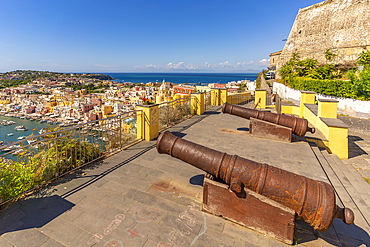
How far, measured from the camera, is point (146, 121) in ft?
20.5

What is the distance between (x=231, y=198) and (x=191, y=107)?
8.23m

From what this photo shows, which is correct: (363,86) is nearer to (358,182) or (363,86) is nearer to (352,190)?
(358,182)

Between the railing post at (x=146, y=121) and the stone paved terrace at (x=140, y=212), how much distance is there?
146 centimetres

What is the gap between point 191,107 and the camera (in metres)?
10.7

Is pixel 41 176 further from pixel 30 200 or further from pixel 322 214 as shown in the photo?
pixel 322 214

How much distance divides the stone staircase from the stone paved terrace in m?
0.02

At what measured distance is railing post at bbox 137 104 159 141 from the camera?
20.3 feet

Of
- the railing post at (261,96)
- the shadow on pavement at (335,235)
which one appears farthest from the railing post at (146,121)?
the railing post at (261,96)

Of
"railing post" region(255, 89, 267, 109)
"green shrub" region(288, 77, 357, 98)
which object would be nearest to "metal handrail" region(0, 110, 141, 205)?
"railing post" region(255, 89, 267, 109)

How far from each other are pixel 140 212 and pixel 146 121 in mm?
3673

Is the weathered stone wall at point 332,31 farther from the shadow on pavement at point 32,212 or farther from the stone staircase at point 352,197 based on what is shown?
the shadow on pavement at point 32,212

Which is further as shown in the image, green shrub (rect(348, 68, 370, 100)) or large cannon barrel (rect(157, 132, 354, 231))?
green shrub (rect(348, 68, 370, 100))

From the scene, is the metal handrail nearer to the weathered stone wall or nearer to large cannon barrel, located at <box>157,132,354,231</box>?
large cannon barrel, located at <box>157,132,354,231</box>

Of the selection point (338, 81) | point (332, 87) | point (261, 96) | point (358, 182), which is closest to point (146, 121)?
point (358, 182)
